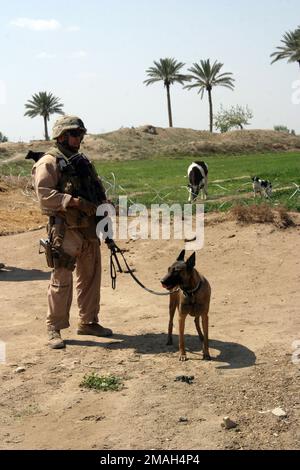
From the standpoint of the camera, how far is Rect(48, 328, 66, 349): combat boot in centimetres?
590

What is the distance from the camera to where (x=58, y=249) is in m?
6.00

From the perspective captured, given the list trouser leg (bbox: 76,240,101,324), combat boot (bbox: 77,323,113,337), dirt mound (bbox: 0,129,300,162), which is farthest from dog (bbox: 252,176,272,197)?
dirt mound (bbox: 0,129,300,162)

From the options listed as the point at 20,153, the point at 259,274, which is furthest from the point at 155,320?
the point at 20,153

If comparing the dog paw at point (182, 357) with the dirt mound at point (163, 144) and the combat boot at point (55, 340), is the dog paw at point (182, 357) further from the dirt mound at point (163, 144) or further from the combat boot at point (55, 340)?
the dirt mound at point (163, 144)

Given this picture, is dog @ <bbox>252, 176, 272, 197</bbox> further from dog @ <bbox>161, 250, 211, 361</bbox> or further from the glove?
dog @ <bbox>161, 250, 211, 361</bbox>

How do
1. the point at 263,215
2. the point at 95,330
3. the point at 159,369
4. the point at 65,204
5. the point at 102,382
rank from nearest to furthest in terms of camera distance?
1. the point at 102,382
2. the point at 159,369
3. the point at 65,204
4. the point at 95,330
5. the point at 263,215

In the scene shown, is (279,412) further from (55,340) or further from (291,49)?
(291,49)

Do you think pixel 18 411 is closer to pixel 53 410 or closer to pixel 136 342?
pixel 53 410

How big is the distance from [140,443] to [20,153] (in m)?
36.2

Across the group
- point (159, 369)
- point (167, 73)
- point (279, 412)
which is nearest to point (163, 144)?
point (167, 73)

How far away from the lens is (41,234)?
1139 centimetres

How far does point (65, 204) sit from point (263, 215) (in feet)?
15.6

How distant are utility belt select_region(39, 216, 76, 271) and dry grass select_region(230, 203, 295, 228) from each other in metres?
4.54
